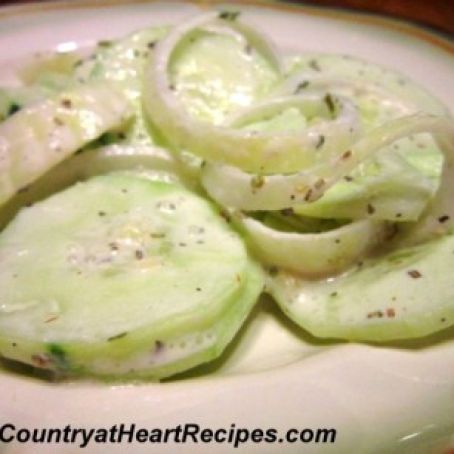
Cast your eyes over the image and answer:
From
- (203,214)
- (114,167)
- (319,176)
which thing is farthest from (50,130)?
(319,176)

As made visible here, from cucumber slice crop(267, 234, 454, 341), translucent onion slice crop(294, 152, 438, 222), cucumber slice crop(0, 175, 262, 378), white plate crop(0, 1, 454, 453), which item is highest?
translucent onion slice crop(294, 152, 438, 222)

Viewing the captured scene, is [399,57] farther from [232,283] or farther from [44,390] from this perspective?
[44,390]

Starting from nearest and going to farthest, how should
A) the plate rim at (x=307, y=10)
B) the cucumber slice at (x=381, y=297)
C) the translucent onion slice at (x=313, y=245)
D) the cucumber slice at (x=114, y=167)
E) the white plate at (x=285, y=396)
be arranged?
the white plate at (x=285, y=396)
the cucumber slice at (x=381, y=297)
the translucent onion slice at (x=313, y=245)
the cucumber slice at (x=114, y=167)
the plate rim at (x=307, y=10)

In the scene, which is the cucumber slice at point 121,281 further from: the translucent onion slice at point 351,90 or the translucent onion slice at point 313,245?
the translucent onion slice at point 351,90

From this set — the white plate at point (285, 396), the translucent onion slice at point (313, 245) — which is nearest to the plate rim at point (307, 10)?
the translucent onion slice at point (313, 245)

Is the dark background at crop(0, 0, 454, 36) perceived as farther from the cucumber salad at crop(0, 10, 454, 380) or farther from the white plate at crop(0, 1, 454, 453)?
the white plate at crop(0, 1, 454, 453)

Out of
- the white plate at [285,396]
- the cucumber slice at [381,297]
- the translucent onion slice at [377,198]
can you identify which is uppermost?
the translucent onion slice at [377,198]

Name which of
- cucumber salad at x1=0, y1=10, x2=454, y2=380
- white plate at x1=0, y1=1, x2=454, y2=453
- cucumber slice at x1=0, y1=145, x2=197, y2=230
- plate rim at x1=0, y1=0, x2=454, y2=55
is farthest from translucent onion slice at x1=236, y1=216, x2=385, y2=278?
plate rim at x1=0, y1=0, x2=454, y2=55
